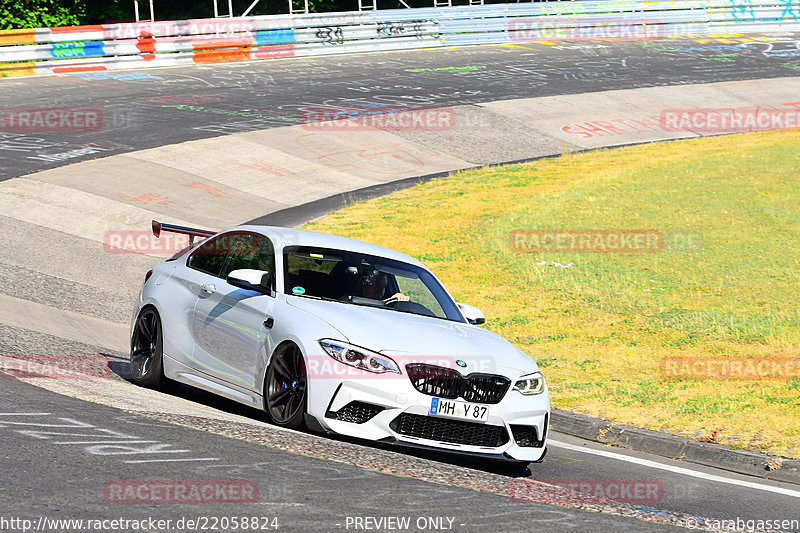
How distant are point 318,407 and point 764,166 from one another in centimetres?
1890

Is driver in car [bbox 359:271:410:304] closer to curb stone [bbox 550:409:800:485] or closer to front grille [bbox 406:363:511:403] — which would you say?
front grille [bbox 406:363:511:403]

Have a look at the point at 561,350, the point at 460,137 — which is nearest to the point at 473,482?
the point at 561,350

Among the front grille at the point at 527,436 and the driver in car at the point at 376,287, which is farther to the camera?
the driver in car at the point at 376,287

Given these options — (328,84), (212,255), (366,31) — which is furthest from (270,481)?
(366,31)

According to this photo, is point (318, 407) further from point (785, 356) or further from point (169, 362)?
point (785, 356)

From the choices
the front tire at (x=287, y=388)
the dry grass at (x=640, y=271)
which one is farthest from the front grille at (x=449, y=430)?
the dry grass at (x=640, y=271)

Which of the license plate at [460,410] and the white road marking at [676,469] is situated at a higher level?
the license plate at [460,410]

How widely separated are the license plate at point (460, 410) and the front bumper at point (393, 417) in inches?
1.4

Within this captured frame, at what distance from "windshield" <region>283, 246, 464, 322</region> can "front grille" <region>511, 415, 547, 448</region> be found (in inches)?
52.9

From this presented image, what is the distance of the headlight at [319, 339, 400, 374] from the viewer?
739cm

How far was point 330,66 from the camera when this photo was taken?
3691 centimetres

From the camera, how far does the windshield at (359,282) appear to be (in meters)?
8.42

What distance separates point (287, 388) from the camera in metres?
7.77

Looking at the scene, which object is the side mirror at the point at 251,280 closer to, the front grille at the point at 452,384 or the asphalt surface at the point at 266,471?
the asphalt surface at the point at 266,471
